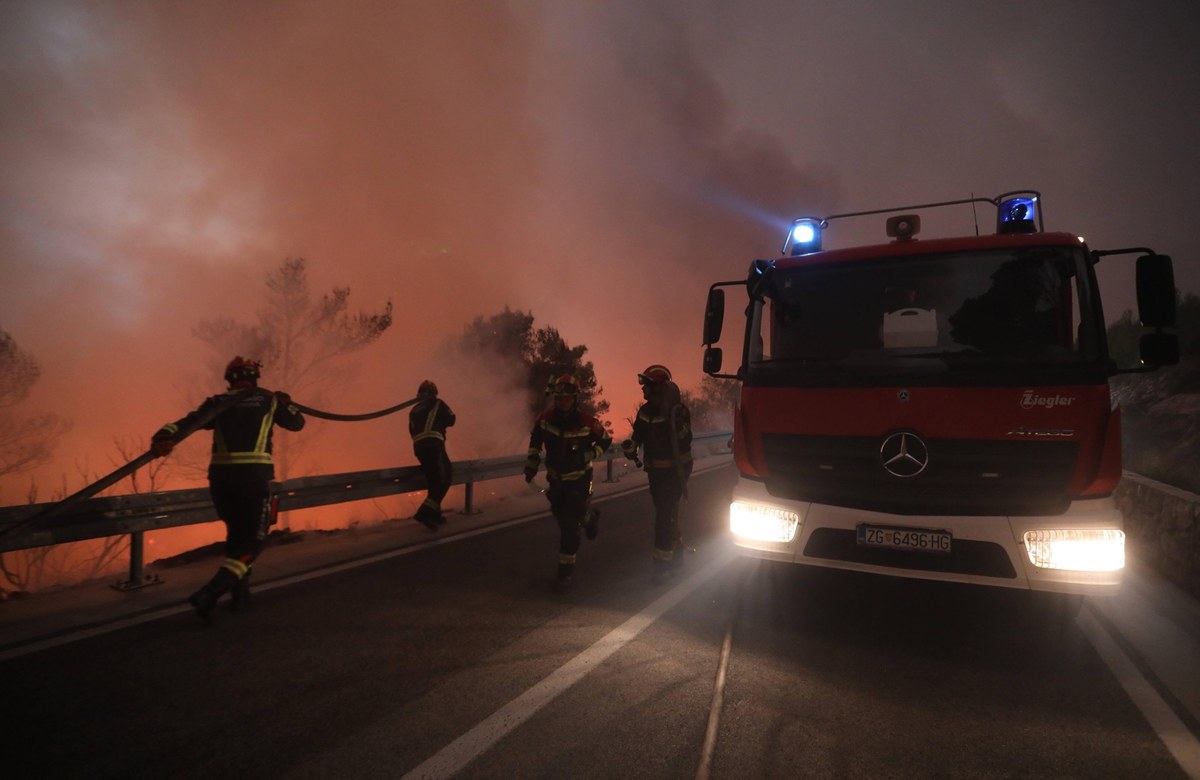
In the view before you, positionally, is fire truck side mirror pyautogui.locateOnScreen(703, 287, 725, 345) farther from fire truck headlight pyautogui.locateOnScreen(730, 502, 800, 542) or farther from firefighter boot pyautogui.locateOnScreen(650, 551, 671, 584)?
firefighter boot pyautogui.locateOnScreen(650, 551, 671, 584)

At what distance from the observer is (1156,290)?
13.5 ft

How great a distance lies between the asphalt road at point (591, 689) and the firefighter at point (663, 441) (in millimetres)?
1002

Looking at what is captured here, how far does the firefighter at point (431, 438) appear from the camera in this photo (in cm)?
855

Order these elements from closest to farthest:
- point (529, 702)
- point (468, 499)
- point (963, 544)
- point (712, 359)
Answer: point (529, 702) < point (963, 544) < point (712, 359) < point (468, 499)

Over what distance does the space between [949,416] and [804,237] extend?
2.33 meters

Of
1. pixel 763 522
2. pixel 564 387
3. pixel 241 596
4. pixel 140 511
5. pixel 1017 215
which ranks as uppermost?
pixel 1017 215

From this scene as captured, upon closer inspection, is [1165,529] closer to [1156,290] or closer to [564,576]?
[1156,290]

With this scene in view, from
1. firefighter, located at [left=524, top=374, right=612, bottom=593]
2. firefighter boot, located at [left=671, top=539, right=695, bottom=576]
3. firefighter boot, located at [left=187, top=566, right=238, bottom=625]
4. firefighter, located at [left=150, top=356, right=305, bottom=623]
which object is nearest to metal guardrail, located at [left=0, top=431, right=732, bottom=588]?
firefighter, located at [left=150, top=356, right=305, bottom=623]

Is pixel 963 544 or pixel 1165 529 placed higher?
pixel 963 544

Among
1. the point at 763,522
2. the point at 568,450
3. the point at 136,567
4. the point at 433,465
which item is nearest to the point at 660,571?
the point at 568,450

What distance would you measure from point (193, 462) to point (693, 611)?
40.1 metres

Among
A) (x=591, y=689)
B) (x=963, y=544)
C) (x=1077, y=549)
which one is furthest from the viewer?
(x=963, y=544)

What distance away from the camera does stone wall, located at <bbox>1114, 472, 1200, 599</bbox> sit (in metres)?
5.60

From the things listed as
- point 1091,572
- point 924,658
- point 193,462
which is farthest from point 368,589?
point 193,462
